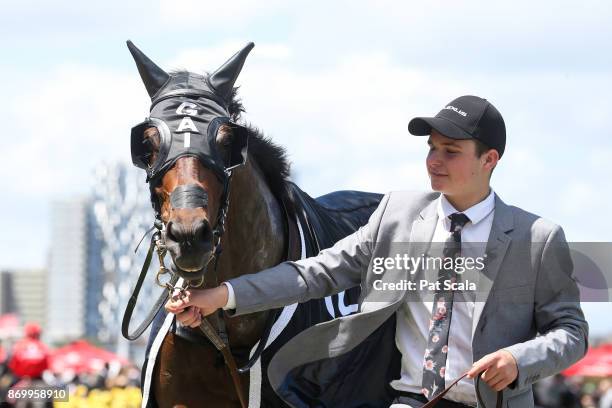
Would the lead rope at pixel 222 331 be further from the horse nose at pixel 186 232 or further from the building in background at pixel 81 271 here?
the building in background at pixel 81 271

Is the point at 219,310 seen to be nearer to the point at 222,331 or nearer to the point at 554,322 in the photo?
the point at 222,331

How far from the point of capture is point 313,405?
6070mm

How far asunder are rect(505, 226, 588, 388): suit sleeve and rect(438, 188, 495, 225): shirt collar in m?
0.32

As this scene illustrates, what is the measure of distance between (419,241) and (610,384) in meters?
15.8

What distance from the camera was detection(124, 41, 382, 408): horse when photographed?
5.82 m

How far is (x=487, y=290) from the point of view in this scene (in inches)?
220

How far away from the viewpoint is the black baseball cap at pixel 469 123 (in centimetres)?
559

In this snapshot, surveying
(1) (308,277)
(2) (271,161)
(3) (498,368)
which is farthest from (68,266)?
(3) (498,368)

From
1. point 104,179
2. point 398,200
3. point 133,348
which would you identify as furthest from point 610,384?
point 104,179

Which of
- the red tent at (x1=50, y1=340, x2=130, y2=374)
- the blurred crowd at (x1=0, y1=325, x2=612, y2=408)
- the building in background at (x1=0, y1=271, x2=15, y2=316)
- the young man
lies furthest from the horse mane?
the building in background at (x1=0, y1=271, x2=15, y2=316)

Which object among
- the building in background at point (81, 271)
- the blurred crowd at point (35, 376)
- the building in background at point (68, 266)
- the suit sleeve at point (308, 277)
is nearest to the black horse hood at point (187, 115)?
the suit sleeve at point (308, 277)

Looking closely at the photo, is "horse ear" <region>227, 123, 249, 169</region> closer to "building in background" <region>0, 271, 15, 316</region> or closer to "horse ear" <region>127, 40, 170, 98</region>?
"horse ear" <region>127, 40, 170, 98</region>

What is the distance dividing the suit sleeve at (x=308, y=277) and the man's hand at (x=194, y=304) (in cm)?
13

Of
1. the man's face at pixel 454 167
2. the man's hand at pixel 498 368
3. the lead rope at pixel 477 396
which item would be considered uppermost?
the man's face at pixel 454 167
